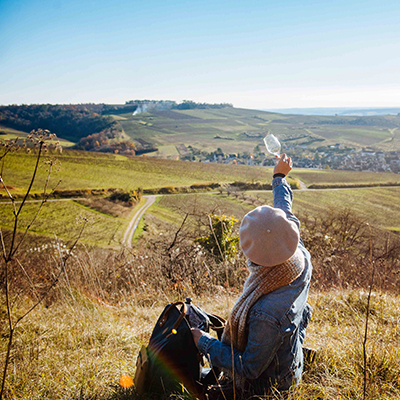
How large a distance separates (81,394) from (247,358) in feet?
3.74

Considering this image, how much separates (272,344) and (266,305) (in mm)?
173

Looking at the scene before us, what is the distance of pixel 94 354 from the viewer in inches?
90.4

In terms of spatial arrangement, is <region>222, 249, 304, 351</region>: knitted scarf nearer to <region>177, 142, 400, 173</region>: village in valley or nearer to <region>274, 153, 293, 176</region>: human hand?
<region>274, 153, 293, 176</region>: human hand

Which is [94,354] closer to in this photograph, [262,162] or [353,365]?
[353,365]

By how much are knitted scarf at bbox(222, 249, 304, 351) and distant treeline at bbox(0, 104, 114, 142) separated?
135ft

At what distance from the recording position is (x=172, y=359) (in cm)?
161

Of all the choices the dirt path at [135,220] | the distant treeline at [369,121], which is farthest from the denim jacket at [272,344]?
the distant treeline at [369,121]

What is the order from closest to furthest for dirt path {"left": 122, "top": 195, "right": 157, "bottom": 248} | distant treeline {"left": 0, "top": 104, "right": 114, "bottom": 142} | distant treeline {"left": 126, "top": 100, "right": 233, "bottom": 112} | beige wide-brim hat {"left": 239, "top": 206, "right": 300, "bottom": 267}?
beige wide-brim hat {"left": 239, "top": 206, "right": 300, "bottom": 267} < dirt path {"left": 122, "top": 195, "right": 157, "bottom": 248} < distant treeline {"left": 0, "top": 104, "right": 114, "bottom": 142} < distant treeline {"left": 126, "top": 100, "right": 233, "bottom": 112}

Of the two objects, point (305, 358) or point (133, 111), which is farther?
point (133, 111)

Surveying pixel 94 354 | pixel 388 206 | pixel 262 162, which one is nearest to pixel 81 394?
pixel 94 354

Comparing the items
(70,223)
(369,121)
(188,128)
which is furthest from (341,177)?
(369,121)

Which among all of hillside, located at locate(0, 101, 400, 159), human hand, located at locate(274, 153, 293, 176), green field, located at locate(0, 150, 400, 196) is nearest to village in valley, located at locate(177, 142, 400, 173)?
green field, located at locate(0, 150, 400, 196)

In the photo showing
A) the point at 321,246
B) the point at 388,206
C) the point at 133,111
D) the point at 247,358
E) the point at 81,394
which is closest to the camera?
the point at 247,358

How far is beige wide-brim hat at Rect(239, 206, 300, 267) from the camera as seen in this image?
1.25m
